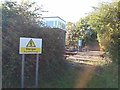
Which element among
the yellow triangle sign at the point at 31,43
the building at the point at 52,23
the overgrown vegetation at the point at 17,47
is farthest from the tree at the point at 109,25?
the yellow triangle sign at the point at 31,43

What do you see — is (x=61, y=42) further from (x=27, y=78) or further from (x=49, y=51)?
(x=27, y=78)

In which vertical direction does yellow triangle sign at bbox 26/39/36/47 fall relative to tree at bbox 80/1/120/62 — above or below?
below

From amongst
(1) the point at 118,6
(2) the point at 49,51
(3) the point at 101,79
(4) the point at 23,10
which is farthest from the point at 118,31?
(4) the point at 23,10

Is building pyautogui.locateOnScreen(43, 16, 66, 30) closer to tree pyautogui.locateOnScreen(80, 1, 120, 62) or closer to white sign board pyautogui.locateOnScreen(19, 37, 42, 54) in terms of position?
tree pyautogui.locateOnScreen(80, 1, 120, 62)

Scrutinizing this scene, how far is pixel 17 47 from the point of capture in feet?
25.2

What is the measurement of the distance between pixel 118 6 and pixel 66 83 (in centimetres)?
404

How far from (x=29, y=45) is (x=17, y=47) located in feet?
3.82

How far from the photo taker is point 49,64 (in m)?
8.44

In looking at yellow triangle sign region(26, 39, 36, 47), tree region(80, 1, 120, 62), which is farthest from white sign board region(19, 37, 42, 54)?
tree region(80, 1, 120, 62)

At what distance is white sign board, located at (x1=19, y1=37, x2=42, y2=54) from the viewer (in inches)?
257

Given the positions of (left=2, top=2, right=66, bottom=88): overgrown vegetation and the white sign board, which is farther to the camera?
(left=2, top=2, right=66, bottom=88): overgrown vegetation

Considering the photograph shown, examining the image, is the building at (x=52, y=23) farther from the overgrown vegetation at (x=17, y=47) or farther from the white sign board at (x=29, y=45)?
the white sign board at (x=29, y=45)

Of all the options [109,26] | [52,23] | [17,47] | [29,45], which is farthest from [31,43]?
[52,23]

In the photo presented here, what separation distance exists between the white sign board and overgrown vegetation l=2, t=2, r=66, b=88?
38.9 inches
